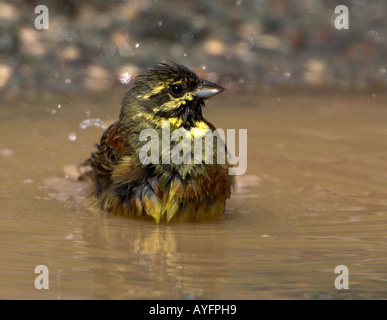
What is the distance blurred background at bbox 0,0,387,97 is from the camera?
10.6 m

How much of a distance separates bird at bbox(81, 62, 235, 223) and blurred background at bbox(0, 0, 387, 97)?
406 centimetres

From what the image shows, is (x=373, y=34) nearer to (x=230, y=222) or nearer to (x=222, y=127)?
(x=222, y=127)

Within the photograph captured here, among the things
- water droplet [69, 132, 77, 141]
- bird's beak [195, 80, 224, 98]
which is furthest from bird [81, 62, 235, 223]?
water droplet [69, 132, 77, 141]

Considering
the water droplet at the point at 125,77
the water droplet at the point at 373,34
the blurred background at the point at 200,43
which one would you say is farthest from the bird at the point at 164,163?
the water droplet at the point at 373,34

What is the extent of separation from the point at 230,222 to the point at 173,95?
3.33ft

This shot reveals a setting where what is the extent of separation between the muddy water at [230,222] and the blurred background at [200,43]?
1.09m

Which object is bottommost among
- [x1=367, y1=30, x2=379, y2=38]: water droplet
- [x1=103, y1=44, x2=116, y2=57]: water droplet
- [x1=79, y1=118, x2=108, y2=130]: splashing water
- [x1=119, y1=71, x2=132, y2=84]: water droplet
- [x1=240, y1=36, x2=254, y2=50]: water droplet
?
[x1=79, y1=118, x2=108, y2=130]: splashing water

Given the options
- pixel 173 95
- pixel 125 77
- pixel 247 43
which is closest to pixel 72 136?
pixel 125 77

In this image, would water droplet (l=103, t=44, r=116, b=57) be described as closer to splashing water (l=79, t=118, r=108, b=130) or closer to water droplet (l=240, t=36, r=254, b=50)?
water droplet (l=240, t=36, r=254, b=50)

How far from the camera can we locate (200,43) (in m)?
11.4

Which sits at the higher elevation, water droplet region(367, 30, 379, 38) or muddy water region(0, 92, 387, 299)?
water droplet region(367, 30, 379, 38)

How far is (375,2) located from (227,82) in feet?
10.0
